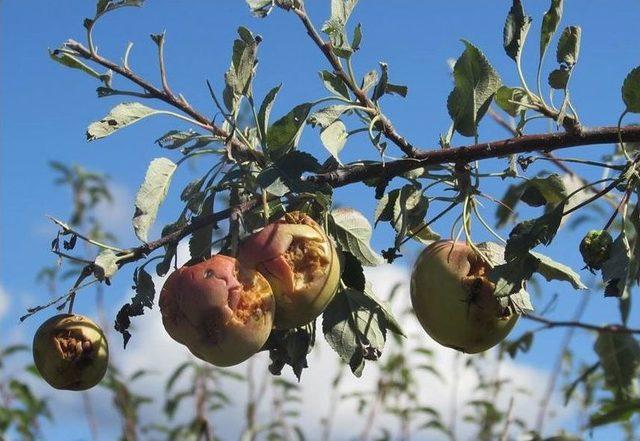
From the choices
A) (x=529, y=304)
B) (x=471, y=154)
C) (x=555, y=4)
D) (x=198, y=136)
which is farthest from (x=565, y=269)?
(x=198, y=136)

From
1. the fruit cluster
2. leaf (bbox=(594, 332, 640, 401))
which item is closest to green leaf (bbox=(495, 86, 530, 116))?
the fruit cluster

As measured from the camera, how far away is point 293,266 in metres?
1.47

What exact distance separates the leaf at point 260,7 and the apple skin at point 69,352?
0.59 m

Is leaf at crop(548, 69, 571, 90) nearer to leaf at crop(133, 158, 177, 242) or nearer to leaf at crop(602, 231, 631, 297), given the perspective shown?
leaf at crop(602, 231, 631, 297)

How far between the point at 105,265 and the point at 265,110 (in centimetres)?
35

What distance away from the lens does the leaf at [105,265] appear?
1477 millimetres

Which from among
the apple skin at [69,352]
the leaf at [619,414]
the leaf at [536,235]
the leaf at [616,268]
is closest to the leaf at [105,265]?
the apple skin at [69,352]

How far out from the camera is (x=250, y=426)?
148 inches

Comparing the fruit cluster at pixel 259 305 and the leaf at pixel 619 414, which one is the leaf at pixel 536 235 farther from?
the leaf at pixel 619 414

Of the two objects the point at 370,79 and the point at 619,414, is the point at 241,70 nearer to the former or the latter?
the point at 370,79

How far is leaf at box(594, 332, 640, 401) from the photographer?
3055 millimetres

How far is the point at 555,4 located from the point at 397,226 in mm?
466

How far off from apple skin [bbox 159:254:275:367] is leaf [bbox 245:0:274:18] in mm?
476

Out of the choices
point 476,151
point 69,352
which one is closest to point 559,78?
point 476,151
